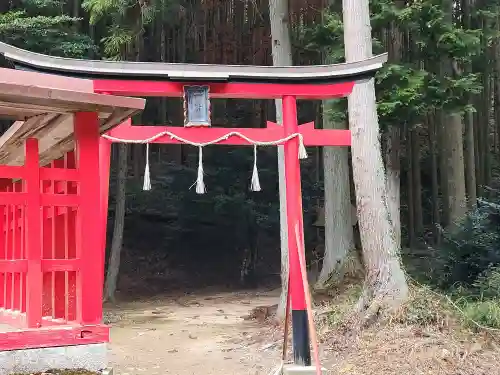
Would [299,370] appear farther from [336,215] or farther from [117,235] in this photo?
[117,235]

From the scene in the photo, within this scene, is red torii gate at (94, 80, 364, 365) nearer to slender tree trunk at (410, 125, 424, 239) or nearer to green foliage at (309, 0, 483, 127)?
green foliage at (309, 0, 483, 127)

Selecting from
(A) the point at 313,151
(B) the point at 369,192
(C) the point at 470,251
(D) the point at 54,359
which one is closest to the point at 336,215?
(C) the point at 470,251

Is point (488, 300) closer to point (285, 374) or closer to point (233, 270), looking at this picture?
point (285, 374)

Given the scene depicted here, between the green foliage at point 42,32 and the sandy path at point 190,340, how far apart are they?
5.87 metres

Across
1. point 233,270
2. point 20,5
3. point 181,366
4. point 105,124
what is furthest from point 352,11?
point 233,270

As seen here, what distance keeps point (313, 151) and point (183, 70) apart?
51.5ft

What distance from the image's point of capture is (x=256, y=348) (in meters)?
8.86

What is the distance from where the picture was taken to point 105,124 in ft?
15.2

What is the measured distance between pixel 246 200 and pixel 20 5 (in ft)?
28.2

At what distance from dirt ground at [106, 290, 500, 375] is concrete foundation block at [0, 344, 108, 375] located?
11.9 feet

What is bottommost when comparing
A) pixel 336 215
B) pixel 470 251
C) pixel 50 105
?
pixel 470 251

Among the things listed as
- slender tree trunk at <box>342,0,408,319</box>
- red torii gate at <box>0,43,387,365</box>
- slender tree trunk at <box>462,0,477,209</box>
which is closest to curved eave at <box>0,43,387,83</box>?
red torii gate at <box>0,43,387,365</box>

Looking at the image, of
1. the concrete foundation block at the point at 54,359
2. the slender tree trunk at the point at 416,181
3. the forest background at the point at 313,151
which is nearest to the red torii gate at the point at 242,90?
the concrete foundation block at the point at 54,359

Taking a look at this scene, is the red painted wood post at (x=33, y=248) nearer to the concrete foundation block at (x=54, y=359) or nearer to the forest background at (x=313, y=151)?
the concrete foundation block at (x=54, y=359)
